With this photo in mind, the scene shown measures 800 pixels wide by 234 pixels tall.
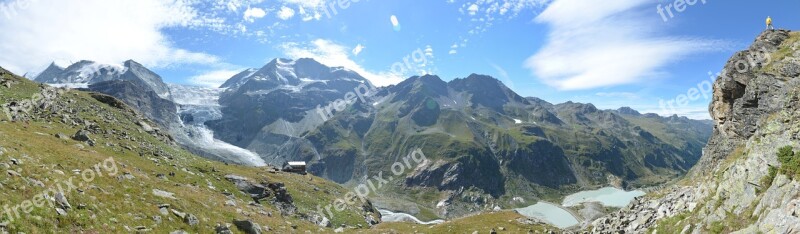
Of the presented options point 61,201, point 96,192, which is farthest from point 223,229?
point 61,201

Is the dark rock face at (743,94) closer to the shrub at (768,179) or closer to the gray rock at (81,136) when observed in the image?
the shrub at (768,179)

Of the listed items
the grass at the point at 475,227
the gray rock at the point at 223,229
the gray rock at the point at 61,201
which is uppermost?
the gray rock at the point at 61,201

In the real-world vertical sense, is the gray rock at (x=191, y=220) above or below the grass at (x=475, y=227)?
above

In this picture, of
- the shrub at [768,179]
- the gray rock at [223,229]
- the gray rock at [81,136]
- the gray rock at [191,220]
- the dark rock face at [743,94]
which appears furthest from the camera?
the gray rock at [81,136]

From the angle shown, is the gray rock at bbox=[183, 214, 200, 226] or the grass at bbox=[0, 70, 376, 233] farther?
the gray rock at bbox=[183, 214, 200, 226]

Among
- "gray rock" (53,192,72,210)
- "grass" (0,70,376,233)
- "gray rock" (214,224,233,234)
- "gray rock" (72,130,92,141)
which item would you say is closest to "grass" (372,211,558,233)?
"grass" (0,70,376,233)

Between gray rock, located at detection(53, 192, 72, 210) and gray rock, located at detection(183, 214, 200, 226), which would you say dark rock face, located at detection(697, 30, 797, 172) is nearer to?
gray rock, located at detection(183, 214, 200, 226)

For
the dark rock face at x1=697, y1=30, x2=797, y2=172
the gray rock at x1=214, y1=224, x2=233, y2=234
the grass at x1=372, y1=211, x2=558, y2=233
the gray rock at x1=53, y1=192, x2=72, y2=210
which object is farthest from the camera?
the grass at x1=372, y1=211, x2=558, y2=233

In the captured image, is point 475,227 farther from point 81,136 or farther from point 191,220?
point 81,136

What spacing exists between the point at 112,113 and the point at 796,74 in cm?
12457

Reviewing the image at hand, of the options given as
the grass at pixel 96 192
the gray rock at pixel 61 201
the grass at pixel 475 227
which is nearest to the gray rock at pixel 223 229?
the grass at pixel 96 192

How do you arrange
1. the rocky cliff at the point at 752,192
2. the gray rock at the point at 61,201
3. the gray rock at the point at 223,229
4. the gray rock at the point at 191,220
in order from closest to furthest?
the rocky cliff at the point at 752,192
the gray rock at the point at 61,201
the gray rock at the point at 191,220
the gray rock at the point at 223,229

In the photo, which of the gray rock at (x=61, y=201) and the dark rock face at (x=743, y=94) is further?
the dark rock face at (x=743, y=94)

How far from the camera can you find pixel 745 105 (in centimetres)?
5872
